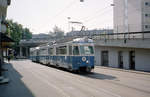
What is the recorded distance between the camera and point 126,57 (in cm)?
2447

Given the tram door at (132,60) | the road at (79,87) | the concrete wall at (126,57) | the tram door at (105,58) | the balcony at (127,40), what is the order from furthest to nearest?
the tram door at (105,58)
the tram door at (132,60)
the concrete wall at (126,57)
the balcony at (127,40)
the road at (79,87)

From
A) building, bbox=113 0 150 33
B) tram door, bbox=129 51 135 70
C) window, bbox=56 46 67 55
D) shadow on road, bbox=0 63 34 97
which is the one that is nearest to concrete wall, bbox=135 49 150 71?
tram door, bbox=129 51 135 70

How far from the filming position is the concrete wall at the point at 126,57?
21.3 meters

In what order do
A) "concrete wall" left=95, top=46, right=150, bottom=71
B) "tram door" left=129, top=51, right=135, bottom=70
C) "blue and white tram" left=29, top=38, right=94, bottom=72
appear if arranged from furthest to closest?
"tram door" left=129, top=51, right=135, bottom=70 < "concrete wall" left=95, top=46, right=150, bottom=71 < "blue and white tram" left=29, top=38, right=94, bottom=72

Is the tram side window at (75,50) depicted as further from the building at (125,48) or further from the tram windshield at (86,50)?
the building at (125,48)

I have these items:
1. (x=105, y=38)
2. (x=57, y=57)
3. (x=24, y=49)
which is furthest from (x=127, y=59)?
(x=24, y=49)

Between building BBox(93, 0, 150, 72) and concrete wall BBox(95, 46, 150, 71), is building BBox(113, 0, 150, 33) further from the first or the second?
building BBox(93, 0, 150, 72)

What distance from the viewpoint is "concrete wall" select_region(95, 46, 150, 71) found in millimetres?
21344

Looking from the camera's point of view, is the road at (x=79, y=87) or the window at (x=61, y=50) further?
the window at (x=61, y=50)

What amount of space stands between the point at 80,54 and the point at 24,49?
251 ft

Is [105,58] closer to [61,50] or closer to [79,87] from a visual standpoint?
[61,50]

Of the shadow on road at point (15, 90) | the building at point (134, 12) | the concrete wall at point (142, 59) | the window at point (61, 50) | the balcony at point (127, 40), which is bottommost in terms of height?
the shadow on road at point (15, 90)

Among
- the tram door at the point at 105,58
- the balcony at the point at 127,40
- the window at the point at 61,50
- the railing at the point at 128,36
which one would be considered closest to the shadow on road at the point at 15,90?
the window at the point at 61,50

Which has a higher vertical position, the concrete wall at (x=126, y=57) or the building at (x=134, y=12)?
the building at (x=134, y=12)
